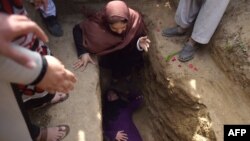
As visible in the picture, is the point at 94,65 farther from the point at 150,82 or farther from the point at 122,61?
the point at 150,82

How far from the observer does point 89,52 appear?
3.07 metres

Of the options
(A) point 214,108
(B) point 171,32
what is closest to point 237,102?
(A) point 214,108

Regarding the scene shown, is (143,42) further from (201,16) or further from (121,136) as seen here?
(121,136)

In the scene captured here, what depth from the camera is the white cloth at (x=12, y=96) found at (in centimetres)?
130

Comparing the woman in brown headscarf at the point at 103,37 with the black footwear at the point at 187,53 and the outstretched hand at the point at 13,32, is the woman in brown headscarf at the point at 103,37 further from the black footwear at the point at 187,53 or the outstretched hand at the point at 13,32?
the outstretched hand at the point at 13,32

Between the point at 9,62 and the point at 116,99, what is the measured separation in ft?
7.20

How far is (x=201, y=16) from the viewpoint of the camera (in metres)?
2.86

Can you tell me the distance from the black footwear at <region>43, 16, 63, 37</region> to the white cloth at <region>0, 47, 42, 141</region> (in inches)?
56.2

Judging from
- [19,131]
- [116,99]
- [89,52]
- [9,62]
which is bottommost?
[116,99]

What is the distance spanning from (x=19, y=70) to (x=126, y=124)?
218 centimetres

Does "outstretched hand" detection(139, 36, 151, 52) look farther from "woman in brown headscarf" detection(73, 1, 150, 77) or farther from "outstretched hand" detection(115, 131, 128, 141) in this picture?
"outstretched hand" detection(115, 131, 128, 141)

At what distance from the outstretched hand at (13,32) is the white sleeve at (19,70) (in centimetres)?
4

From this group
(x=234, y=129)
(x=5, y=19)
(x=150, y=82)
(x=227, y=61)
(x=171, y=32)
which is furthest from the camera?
(x=150, y=82)

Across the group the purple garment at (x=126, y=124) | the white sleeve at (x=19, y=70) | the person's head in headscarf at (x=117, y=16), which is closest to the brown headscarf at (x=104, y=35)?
the person's head in headscarf at (x=117, y=16)
